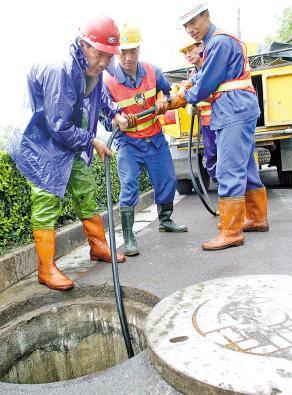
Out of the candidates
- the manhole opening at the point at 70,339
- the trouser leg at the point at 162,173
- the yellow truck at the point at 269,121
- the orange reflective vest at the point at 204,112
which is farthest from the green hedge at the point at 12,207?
the yellow truck at the point at 269,121

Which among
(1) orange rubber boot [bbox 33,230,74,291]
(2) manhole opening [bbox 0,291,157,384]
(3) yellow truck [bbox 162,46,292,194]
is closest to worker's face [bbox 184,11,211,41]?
(1) orange rubber boot [bbox 33,230,74,291]

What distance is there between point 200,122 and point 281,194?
2.50 m

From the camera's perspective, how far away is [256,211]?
11.7 ft

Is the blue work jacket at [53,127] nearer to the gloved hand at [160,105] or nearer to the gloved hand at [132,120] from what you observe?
the gloved hand at [132,120]

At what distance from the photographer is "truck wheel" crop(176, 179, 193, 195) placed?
22.6ft

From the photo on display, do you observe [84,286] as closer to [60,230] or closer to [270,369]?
[60,230]

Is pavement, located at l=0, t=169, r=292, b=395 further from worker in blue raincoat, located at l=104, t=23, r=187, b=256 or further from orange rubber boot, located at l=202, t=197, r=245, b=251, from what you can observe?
worker in blue raincoat, located at l=104, t=23, r=187, b=256

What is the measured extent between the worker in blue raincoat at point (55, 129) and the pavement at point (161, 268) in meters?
0.40

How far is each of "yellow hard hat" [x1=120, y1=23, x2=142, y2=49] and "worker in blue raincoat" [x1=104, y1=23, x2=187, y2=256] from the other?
0.08ft

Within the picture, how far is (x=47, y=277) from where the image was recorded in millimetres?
2600

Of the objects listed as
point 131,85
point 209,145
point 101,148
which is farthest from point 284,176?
point 101,148

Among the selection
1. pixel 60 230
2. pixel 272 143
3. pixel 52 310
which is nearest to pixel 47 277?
pixel 52 310

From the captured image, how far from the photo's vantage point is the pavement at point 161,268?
155 centimetres

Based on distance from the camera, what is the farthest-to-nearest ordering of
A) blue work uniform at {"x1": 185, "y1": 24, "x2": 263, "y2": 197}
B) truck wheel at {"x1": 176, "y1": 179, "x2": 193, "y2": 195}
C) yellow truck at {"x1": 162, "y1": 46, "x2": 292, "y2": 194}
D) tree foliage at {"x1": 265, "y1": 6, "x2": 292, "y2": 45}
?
tree foliage at {"x1": 265, "y1": 6, "x2": 292, "y2": 45} < truck wheel at {"x1": 176, "y1": 179, "x2": 193, "y2": 195} < yellow truck at {"x1": 162, "y1": 46, "x2": 292, "y2": 194} < blue work uniform at {"x1": 185, "y1": 24, "x2": 263, "y2": 197}
